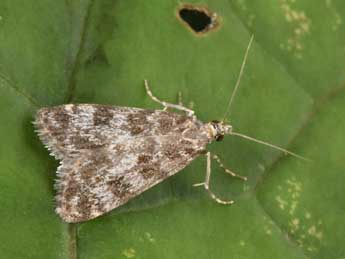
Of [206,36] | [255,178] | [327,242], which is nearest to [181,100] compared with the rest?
[206,36]

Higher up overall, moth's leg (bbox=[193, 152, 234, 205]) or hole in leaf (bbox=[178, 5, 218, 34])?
hole in leaf (bbox=[178, 5, 218, 34])

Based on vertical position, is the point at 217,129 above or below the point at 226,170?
above

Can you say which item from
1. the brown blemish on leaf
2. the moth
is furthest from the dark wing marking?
the brown blemish on leaf

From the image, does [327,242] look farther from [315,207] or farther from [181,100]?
[181,100]

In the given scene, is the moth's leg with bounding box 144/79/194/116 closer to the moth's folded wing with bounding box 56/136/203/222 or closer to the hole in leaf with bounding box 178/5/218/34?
the moth's folded wing with bounding box 56/136/203/222

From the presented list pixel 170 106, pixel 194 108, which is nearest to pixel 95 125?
pixel 170 106

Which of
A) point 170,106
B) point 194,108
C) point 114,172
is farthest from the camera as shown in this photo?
point 194,108

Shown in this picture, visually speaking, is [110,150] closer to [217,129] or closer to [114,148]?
[114,148]
